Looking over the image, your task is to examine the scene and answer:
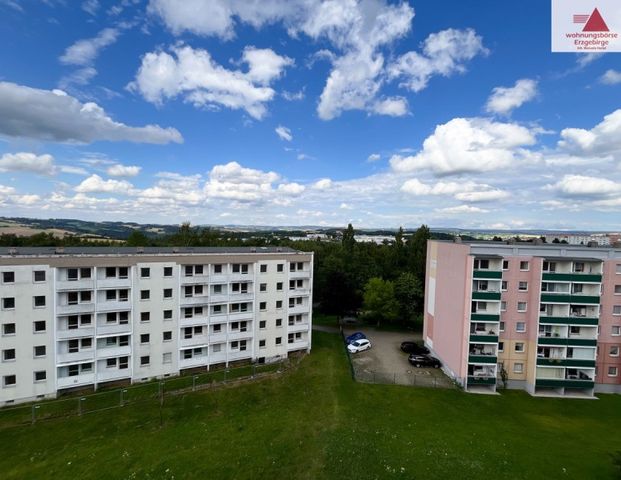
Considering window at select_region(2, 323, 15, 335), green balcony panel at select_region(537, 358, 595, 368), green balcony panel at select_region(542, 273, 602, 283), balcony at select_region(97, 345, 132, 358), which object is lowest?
green balcony panel at select_region(537, 358, 595, 368)

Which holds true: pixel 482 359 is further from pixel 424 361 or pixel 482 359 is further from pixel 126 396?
pixel 126 396

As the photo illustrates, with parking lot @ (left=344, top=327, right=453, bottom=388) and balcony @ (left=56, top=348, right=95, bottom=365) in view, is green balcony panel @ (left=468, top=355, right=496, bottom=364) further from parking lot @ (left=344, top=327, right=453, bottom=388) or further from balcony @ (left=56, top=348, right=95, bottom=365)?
balcony @ (left=56, top=348, right=95, bottom=365)

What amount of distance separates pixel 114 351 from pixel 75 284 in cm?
776

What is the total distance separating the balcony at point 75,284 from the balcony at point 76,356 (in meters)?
6.22

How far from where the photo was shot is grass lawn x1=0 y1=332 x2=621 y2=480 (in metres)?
20.4

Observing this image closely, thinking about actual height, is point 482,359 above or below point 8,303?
below

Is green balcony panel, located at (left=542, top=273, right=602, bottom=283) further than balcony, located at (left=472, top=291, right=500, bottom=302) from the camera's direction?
Answer: No

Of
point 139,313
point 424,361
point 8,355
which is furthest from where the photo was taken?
point 424,361

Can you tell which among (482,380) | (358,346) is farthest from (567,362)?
(358,346)

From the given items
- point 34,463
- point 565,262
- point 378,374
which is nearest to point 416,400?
point 378,374

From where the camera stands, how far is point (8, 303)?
27.4 metres

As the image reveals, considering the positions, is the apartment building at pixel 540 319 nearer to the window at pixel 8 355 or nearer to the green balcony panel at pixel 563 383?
the green balcony panel at pixel 563 383

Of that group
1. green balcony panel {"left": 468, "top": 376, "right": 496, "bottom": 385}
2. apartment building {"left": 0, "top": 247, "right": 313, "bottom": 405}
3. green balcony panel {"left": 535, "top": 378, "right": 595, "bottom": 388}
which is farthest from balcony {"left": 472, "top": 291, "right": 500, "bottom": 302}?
apartment building {"left": 0, "top": 247, "right": 313, "bottom": 405}

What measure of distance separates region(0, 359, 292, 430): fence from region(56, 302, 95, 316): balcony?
7.73m
